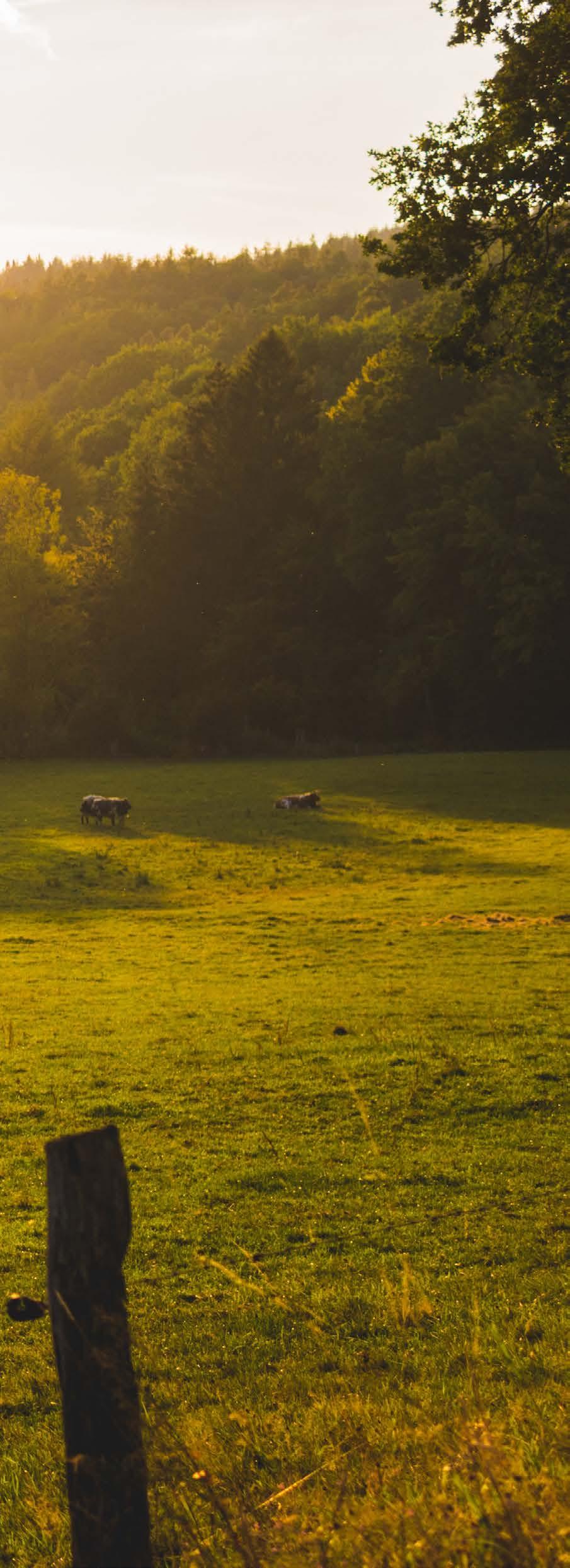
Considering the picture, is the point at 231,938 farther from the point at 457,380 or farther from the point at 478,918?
the point at 457,380

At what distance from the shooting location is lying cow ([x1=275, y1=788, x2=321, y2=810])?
40688 mm

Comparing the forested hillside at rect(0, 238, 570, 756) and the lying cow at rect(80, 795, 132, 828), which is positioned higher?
the forested hillside at rect(0, 238, 570, 756)

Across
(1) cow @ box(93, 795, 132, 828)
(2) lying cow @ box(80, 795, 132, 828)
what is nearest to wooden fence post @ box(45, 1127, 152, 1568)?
(2) lying cow @ box(80, 795, 132, 828)

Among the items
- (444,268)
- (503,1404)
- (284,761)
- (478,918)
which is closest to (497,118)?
(444,268)

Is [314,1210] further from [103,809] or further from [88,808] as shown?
[88,808]

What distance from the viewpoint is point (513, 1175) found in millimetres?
8945

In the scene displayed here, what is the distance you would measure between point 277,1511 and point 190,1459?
749mm

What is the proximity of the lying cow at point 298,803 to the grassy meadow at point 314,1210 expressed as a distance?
15.3m

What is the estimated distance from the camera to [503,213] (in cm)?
1762

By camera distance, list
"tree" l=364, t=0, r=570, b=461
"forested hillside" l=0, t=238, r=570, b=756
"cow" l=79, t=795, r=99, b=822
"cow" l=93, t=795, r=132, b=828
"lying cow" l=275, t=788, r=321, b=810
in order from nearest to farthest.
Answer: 1. "tree" l=364, t=0, r=570, b=461
2. "cow" l=93, t=795, r=132, b=828
3. "cow" l=79, t=795, r=99, b=822
4. "lying cow" l=275, t=788, r=321, b=810
5. "forested hillside" l=0, t=238, r=570, b=756

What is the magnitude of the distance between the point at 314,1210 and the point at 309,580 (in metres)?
67.7

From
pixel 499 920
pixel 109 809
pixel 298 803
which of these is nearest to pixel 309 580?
pixel 298 803

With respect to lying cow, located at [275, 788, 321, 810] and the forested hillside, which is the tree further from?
the forested hillside

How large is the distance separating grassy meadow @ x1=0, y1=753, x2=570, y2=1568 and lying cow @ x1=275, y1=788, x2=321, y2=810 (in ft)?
50.1
